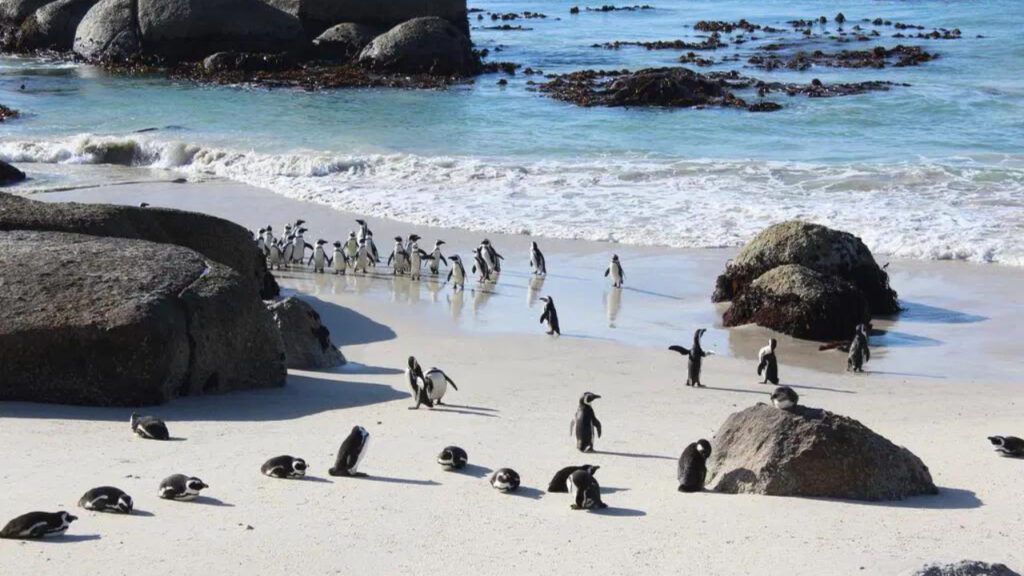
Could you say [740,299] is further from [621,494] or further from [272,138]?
[272,138]

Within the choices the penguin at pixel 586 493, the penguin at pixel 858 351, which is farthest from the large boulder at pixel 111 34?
the penguin at pixel 586 493

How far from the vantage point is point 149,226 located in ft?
44.1

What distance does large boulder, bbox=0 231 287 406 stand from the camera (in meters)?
10.5

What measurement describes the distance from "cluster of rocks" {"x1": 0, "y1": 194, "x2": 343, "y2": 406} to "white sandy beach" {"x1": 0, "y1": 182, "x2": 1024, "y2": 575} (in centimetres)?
22

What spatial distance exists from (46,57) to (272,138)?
1865 cm

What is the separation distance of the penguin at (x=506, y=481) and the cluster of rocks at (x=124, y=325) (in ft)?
11.0

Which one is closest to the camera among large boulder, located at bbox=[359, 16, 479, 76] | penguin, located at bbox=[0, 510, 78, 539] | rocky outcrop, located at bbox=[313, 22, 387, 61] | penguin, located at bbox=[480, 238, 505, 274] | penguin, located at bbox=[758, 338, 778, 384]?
penguin, located at bbox=[0, 510, 78, 539]

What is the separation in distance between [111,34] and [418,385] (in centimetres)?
3444

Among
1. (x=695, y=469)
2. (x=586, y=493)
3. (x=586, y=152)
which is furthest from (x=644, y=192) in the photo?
(x=586, y=493)

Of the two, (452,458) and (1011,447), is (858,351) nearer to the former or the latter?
(1011,447)

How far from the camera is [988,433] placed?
10.4 metres

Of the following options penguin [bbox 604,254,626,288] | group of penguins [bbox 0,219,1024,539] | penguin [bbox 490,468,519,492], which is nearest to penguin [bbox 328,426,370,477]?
group of penguins [bbox 0,219,1024,539]

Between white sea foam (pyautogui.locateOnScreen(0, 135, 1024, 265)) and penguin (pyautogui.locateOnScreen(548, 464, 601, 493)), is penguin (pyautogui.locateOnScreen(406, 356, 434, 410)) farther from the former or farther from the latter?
white sea foam (pyautogui.locateOnScreen(0, 135, 1024, 265))

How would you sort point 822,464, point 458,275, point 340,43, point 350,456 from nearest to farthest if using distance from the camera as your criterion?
point 822,464 < point 350,456 < point 458,275 < point 340,43
